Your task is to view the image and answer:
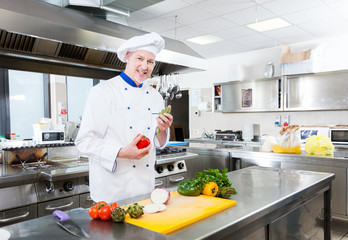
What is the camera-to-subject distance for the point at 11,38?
248 cm

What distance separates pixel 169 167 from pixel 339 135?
136 inches

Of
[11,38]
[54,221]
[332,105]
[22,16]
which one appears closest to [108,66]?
[11,38]

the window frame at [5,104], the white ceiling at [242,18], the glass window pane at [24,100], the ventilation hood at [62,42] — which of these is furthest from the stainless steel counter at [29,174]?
the glass window pane at [24,100]

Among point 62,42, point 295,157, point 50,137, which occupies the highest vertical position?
point 62,42

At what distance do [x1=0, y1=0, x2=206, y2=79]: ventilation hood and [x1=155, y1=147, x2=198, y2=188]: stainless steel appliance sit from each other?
3.55 feet

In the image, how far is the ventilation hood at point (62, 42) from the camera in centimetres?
210

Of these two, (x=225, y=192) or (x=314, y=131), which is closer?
(x=225, y=192)

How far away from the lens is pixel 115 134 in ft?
5.99

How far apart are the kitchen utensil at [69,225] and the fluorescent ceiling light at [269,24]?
4.44 m

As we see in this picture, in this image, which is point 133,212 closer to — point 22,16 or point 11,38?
point 22,16

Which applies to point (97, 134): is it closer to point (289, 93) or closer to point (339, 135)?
point (339, 135)

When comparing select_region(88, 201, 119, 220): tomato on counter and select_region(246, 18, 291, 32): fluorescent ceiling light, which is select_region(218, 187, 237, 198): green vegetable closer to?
select_region(88, 201, 119, 220): tomato on counter

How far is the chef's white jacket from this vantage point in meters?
1.69

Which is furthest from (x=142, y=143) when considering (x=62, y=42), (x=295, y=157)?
(x=295, y=157)
